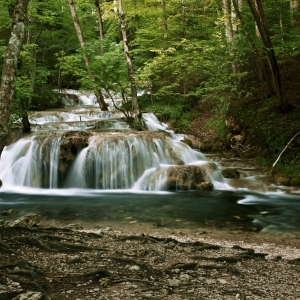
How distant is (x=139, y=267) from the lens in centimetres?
434

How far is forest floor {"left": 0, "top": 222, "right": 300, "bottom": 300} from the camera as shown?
352 centimetres

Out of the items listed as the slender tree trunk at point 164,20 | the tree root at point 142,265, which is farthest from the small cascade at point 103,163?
the slender tree trunk at point 164,20

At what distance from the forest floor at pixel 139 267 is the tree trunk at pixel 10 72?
1765 millimetres

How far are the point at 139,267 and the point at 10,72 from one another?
3.60 meters

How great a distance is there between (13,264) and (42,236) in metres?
1.46

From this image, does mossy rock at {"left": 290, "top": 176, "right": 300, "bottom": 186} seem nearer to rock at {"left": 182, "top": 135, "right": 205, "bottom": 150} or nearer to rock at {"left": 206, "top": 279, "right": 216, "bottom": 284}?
rock at {"left": 182, "top": 135, "right": 205, "bottom": 150}

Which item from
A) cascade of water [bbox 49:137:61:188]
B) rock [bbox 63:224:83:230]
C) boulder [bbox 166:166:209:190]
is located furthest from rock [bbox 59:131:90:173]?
rock [bbox 63:224:83:230]

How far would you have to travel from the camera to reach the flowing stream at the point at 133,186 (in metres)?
8.31

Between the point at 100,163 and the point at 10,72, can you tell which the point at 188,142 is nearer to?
the point at 100,163

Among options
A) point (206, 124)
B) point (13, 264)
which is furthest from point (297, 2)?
point (13, 264)

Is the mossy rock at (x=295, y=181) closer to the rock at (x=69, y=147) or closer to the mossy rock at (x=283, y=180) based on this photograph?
the mossy rock at (x=283, y=180)

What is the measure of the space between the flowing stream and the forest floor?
1943 millimetres

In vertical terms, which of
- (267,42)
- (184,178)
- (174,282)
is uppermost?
(267,42)

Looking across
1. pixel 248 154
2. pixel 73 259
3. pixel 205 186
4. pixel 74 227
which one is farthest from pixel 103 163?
pixel 73 259
